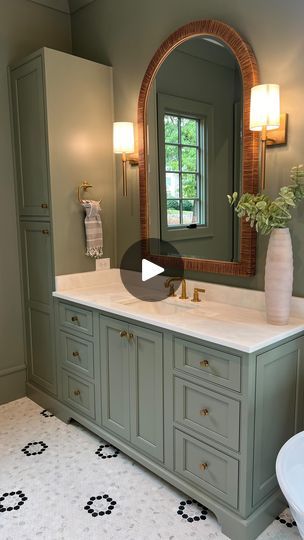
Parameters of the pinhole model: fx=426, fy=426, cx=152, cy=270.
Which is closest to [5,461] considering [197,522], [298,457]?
[197,522]

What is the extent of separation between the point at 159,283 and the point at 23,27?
1.97m

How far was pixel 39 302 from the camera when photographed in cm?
293

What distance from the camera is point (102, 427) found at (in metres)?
2.51

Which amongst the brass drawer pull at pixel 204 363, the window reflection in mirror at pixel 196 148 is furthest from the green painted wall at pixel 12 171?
the brass drawer pull at pixel 204 363

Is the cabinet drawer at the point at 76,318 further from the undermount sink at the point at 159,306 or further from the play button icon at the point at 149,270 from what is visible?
the play button icon at the point at 149,270

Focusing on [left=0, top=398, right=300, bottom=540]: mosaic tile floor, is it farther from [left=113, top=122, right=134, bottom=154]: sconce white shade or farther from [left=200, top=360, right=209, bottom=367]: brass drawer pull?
[left=113, top=122, right=134, bottom=154]: sconce white shade

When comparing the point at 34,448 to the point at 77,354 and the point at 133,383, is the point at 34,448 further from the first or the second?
the point at 133,383

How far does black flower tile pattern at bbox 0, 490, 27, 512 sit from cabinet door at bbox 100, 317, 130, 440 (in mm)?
572

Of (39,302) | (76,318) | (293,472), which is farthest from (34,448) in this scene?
(293,472)

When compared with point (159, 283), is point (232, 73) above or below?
above

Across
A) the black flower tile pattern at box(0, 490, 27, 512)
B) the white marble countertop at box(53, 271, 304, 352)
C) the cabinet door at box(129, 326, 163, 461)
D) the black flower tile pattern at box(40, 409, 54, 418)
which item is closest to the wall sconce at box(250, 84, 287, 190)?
the white marble countertop at box(53, 271, 304, 352)

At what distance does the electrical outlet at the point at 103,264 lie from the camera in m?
2.95

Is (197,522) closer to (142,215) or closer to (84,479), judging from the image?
(84,479)

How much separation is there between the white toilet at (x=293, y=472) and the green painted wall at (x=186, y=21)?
744mm
